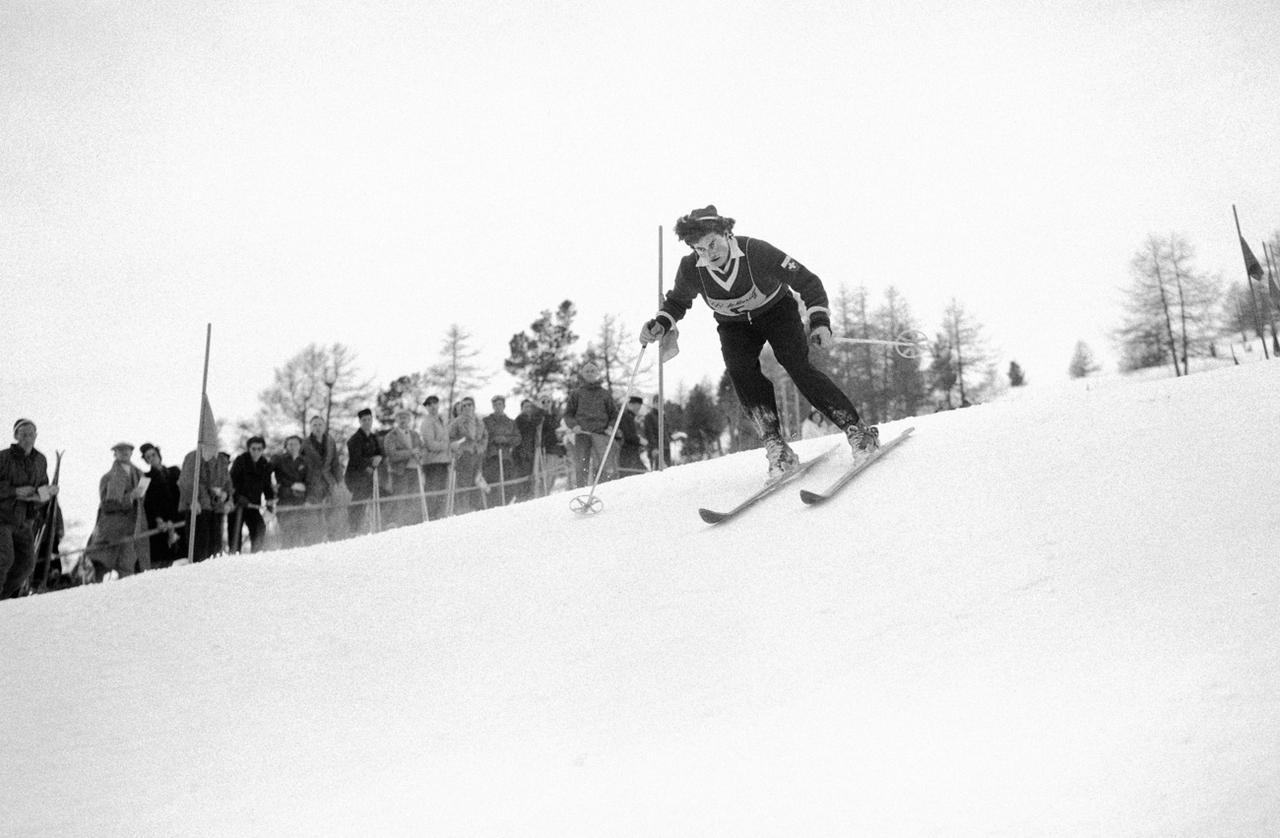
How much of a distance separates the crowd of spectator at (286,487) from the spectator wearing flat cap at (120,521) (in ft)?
0.04

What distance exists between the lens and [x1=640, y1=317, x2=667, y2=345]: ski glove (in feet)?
22.9

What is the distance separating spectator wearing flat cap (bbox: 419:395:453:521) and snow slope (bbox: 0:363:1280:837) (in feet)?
12.9

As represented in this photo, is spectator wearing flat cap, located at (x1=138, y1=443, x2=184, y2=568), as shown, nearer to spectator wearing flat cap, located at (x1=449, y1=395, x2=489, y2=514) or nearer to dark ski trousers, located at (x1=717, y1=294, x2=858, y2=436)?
spectator wearing flat cap, located at (x1=449, y1=395, x2=489, y2=514)

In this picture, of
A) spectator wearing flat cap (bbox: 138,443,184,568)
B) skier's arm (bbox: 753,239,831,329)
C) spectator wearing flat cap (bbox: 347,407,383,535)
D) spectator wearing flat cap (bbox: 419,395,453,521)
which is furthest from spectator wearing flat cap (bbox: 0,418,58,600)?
skier's arm (bbox: 753,239,831,329)

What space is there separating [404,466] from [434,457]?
0.45 metres

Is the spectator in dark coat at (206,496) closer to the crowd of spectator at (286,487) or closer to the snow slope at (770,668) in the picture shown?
the crowd of spectator at (286,487)

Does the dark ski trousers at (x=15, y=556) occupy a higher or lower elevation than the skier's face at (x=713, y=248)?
lower

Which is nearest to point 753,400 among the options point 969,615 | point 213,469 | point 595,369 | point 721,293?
point 721,293

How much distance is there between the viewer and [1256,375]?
5918mm

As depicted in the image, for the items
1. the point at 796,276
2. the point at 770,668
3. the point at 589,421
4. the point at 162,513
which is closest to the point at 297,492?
the point at 162,513

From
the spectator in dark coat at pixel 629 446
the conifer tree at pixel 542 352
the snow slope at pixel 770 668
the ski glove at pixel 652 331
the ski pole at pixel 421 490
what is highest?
the conifer tree at pixel 542 352

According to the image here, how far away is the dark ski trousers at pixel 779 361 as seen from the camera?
6480 mm

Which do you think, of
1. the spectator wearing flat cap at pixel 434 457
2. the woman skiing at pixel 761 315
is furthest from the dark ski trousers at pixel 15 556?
the woman skiing at pixel 761 315

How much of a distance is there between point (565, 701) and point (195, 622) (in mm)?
3493
